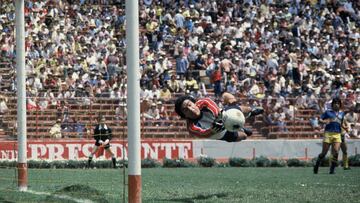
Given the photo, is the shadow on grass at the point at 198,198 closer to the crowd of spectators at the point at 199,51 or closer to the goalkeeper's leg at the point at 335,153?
the goalkeeper's leg at the point at 335,153

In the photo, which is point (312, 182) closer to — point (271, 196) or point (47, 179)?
point (271, 196)

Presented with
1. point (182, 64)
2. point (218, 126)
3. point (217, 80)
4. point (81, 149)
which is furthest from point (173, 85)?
point (218, 126)

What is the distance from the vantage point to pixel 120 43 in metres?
35.2

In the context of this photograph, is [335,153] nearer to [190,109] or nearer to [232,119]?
[232,119]

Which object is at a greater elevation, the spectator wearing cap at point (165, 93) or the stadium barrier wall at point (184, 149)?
the spectator wearing cap at point (165, 93)

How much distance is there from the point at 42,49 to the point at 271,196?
1929 cm

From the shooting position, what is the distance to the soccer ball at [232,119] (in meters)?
16.7

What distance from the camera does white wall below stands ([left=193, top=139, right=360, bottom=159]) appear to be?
34.0 m

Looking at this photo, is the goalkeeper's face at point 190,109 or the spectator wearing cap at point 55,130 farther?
the spectator wearing cap at point 55,130

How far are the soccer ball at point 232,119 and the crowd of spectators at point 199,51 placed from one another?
14.2 meters

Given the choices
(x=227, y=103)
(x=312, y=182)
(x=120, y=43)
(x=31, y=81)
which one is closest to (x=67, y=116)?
(x=31, y=81)

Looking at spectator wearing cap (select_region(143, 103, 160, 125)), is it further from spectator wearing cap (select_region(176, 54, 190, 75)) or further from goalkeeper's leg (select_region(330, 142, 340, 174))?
goalkeeper's leg (select_region(330, 142, 340, 174))

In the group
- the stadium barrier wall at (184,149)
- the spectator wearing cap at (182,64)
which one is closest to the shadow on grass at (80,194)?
the stadium barrier wall at (184,149)

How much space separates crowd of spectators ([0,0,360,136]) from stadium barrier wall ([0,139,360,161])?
1.16m
